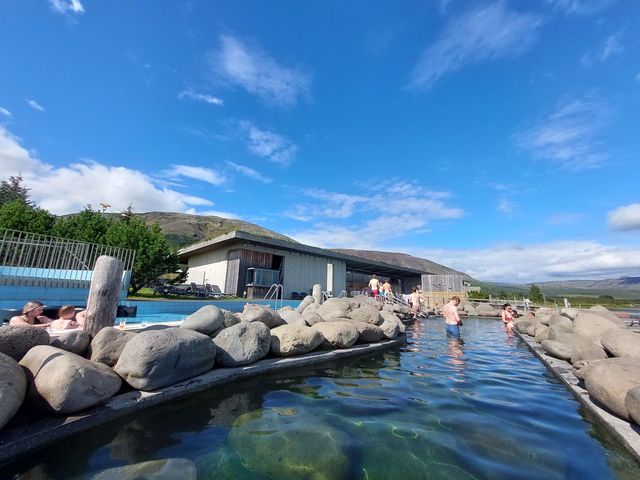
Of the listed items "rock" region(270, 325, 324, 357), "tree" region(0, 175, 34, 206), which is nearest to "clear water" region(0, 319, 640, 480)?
"rock" region(270, 325, 324, 357)

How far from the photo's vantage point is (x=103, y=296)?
482 cm

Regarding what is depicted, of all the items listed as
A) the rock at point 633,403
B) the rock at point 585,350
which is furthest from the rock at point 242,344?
the rock at point 585,350

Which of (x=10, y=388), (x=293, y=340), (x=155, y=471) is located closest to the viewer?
(x=155, y=471)

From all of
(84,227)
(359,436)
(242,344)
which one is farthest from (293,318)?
(84,227)

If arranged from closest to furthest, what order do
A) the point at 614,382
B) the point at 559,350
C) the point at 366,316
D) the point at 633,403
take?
the point at 633,403, the point at 614,382, the point at 559,350, the point at 366,316

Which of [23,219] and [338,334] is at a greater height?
[23,219]

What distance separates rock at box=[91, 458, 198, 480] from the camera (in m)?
2.25

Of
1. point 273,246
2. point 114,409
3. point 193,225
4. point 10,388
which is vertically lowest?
point 114,409

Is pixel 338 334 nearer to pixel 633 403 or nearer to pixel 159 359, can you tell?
pixel 159 359

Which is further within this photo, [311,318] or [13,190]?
[13,190]

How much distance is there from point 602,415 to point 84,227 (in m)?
22.1

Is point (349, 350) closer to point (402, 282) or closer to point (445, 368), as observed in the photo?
point (445, 368)

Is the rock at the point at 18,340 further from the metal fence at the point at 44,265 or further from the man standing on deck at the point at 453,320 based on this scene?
the man standing on deck at the point at 453,320

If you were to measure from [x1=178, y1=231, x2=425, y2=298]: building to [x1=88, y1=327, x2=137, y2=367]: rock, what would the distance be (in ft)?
39.6
